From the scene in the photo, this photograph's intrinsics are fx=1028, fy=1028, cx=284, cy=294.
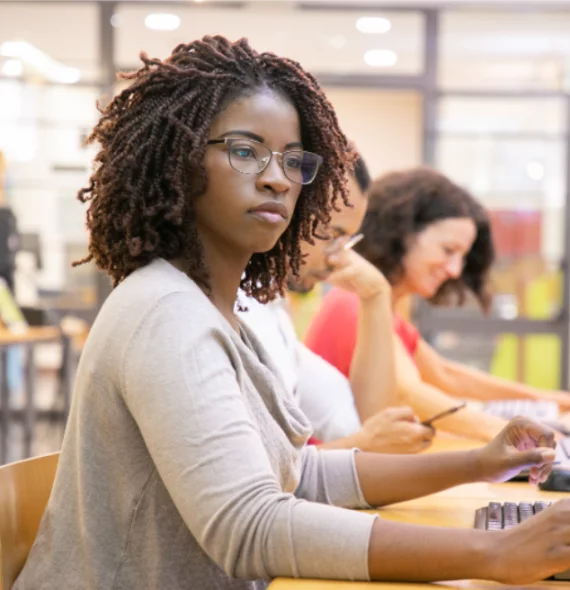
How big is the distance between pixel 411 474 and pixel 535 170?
17.9 ft

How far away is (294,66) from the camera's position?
130 centimetres

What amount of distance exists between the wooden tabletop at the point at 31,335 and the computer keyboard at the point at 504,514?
3.88 meters

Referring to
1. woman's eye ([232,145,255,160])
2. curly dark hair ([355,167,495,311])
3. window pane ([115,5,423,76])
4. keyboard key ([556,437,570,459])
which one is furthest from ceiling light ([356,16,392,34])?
woman's eye ([232,145,255,160])

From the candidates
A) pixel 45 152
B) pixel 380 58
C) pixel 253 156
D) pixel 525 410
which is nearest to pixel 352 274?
pixel 525 410

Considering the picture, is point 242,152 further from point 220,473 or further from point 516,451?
point 516,451

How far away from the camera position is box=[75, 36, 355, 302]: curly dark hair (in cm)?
120

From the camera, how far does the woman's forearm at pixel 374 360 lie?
2.37 m

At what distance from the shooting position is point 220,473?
102 cm

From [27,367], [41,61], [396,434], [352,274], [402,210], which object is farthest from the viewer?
[41,61]

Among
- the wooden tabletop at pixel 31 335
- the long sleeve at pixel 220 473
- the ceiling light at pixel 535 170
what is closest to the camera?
the long sleeve at pixel 220 473

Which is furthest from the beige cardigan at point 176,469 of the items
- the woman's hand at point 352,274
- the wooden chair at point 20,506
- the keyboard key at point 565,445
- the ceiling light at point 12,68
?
the ceiling light at point 12,68

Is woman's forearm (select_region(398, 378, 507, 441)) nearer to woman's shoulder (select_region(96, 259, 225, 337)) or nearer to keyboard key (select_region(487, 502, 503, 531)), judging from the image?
keyboard key (select_region(487, 502, 503, 531))

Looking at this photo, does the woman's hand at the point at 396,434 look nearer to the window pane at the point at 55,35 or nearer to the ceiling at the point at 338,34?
the ceiling at the point at 338,34

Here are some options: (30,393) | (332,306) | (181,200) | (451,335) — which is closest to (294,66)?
(181,200)
